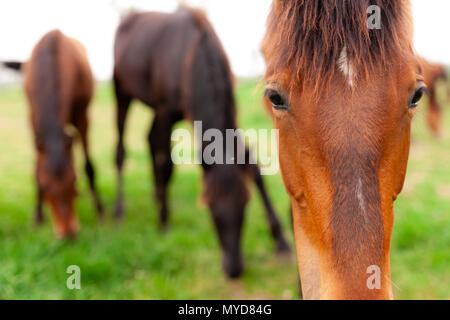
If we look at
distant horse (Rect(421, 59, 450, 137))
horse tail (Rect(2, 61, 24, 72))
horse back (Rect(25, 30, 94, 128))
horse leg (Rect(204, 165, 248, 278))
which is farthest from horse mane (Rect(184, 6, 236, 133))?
distant horse (Rect(421, 59, 450, 137))

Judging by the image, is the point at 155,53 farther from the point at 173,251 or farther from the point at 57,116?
the point at 173,251

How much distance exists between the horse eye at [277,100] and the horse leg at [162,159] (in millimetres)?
3208

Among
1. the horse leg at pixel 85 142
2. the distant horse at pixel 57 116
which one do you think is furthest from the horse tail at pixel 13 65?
the horse leg at pixel 85 142

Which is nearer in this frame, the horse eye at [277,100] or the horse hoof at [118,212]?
the horse eye at [277,100]

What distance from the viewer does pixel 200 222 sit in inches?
204

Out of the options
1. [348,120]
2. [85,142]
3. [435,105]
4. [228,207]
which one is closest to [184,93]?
[228,207]

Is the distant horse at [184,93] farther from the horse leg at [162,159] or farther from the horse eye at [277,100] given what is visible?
the horse eye at [277,100]

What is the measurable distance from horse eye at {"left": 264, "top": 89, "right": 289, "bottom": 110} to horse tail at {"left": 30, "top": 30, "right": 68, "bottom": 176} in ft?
9.84

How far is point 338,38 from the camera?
5.01ft

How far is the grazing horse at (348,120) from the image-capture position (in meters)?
1.38

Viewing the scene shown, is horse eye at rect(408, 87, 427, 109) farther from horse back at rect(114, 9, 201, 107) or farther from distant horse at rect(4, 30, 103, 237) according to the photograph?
distant horse at rect(4, 30, 103, 237)

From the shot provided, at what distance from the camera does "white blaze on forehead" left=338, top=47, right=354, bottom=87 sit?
147cm
